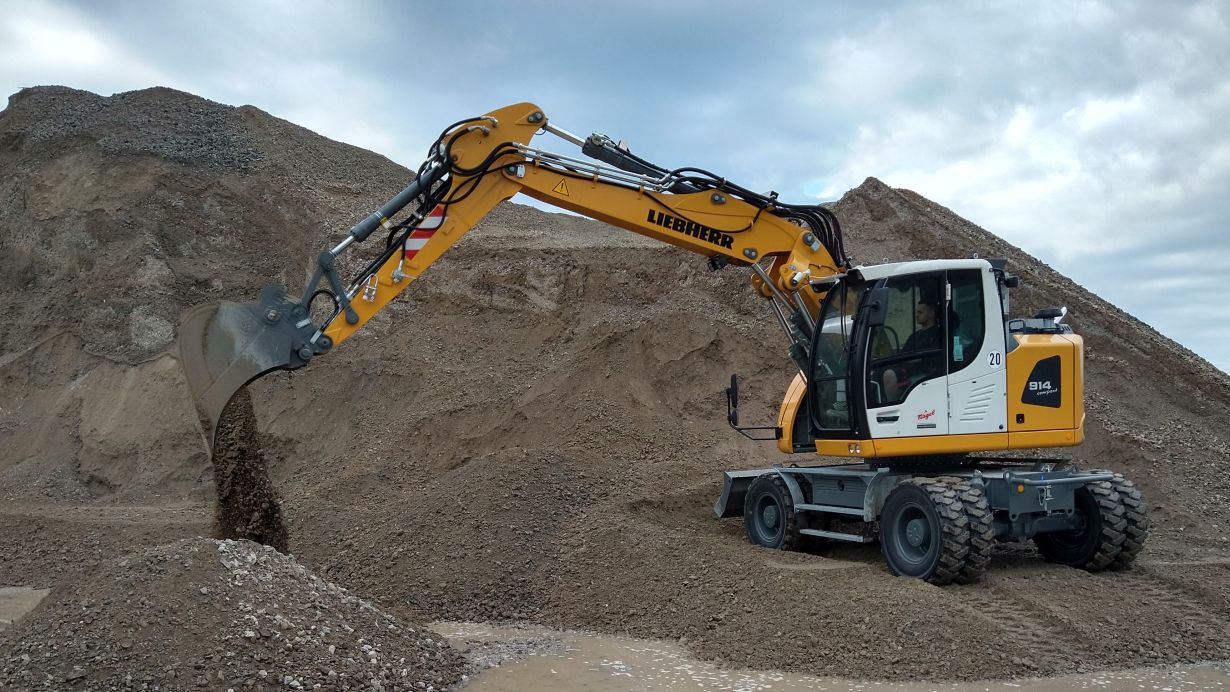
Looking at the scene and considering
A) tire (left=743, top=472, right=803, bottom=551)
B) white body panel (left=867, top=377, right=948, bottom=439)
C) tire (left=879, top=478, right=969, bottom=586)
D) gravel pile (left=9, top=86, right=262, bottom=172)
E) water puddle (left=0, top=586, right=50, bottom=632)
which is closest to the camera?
tire (left=879, top=478, right=969, bottom=586)

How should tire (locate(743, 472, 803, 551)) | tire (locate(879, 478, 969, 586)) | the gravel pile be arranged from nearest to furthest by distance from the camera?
1. tire (locate(879, 478, 969, 586))
2. tire (locate(743, 472, 803, 551))
3. the gravel pile

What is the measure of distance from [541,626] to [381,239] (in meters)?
11.4

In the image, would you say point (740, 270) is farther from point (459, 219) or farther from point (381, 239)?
point (459, 219)

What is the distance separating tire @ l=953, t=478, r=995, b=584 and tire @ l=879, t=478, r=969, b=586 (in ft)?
0.13

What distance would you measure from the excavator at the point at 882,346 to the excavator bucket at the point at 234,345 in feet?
0.72

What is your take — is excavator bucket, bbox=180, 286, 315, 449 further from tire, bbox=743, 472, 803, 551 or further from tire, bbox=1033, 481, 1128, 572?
tire, bbox=1033, 481, 1128, 572

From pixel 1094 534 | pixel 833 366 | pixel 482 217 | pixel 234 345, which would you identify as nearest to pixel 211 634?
pixel 234 345

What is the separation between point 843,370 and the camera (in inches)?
356

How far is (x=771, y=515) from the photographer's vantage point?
1001cm

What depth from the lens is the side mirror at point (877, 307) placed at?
852 centimetres

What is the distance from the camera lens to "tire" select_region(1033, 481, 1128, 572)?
8625mm

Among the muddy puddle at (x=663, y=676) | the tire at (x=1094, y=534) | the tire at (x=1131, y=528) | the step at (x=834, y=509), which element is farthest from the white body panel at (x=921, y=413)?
the muddy puddle at (x=663, y=676)

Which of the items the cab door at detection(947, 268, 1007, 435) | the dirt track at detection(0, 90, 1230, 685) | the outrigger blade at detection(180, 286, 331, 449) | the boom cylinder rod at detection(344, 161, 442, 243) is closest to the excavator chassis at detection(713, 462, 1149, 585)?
the dirt track at detection(0, 90, 1230, 685)

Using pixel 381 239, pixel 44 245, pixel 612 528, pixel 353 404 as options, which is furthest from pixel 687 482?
pixel 44 245
